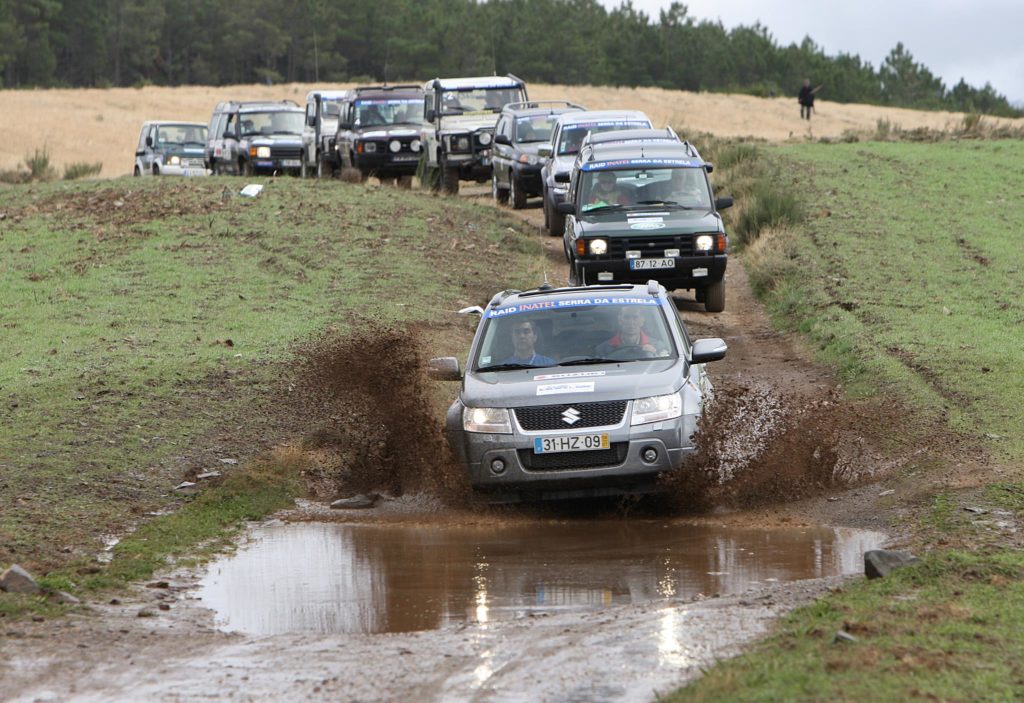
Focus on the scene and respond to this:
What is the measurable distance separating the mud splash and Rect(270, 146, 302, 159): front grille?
61.6ft

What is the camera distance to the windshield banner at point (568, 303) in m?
11.1

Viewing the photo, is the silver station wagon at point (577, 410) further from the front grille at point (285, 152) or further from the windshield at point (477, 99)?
the front grille at point (285, 152)

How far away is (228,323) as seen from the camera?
17172 mm

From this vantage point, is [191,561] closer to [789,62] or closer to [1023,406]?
[1023,406]

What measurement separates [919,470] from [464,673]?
531 cm

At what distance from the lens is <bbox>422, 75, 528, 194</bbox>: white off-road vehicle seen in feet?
99.9

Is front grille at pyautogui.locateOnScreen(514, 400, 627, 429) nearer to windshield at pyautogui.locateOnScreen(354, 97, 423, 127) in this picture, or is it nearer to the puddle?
the puddle

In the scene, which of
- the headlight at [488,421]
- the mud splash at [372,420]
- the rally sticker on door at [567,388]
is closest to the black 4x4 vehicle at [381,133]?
the mud splash at [372,420]

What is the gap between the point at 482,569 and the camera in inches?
339

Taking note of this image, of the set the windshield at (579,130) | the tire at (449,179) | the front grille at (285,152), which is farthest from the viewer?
the front grille at (285,152)

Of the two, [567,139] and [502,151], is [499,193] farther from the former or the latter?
[567,139]

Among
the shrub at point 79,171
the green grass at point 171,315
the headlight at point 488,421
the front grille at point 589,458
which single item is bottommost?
the shrub at point 79,171

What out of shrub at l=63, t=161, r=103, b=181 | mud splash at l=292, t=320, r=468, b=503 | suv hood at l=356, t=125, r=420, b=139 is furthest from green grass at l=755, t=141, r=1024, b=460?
shrub at l=63, t=161, r=103, b=181

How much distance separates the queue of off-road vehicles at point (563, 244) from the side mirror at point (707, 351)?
2 cm
